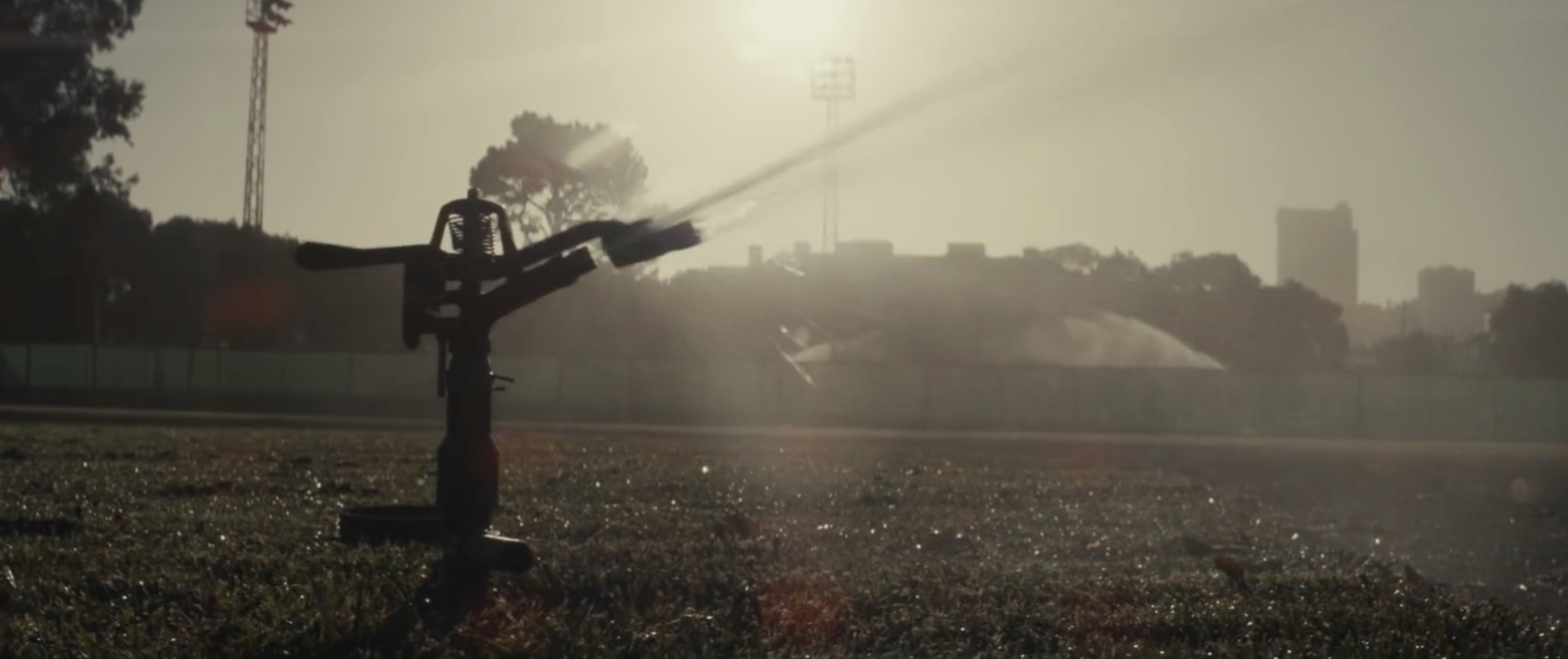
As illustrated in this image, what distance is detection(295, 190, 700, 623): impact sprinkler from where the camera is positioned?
4.48 meters

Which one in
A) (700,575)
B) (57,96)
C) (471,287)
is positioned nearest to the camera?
(471,287)

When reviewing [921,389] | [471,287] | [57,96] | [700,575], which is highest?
[57,96]

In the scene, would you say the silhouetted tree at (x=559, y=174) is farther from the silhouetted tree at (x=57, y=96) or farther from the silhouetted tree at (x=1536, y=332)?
the silhouetted tree at (x=1536, y=332)

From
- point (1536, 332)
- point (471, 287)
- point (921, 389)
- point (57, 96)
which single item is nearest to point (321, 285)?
point (57, 96)

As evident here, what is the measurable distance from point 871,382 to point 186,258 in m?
26.2

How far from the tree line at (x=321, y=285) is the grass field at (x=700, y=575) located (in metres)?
35.2

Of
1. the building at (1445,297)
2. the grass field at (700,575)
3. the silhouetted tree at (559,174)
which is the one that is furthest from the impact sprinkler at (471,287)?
the building at (1445,297)

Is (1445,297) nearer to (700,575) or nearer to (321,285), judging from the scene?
(321,285)

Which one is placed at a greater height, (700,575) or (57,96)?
(57,96)

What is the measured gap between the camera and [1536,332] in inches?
3179

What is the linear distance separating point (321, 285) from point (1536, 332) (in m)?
56.2

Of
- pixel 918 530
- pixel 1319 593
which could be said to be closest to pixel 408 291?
pixel 1319 593

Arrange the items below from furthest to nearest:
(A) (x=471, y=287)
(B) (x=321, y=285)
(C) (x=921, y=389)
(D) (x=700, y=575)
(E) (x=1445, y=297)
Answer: (E) (x=1445, y=297) < (B) (x=321, y=285) < (C) (x=921, y=389) < (D) (x=700, y=575) < (A) (x=471, y=287)

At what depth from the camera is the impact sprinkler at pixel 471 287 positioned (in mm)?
4477
